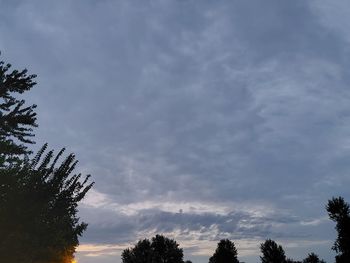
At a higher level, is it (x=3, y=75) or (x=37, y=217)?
(x=3, y=75)

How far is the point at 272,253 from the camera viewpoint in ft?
105

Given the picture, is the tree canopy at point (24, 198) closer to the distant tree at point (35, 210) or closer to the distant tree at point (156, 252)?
the distant tree at point (35, 210)

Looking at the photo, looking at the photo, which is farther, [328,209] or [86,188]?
[328,209]

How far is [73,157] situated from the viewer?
2150 cm

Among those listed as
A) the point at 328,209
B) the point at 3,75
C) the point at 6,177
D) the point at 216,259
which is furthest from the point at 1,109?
the point at 216,259

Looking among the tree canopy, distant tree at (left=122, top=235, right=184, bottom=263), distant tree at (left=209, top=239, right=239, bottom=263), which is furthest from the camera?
A: distant tree at (left=122, top=235, right=184, bottom=263)

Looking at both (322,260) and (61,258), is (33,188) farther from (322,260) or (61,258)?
(322,260)

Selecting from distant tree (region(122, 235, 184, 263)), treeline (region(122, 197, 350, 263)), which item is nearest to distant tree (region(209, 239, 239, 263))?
treeline (region(122, 197, 350, 263))

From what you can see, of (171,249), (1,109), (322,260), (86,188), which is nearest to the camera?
(1,109)

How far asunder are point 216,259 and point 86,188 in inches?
1370

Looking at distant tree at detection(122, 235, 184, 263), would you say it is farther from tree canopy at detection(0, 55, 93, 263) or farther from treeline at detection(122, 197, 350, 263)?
tree canopy at detection(0, 55, 93, 263)

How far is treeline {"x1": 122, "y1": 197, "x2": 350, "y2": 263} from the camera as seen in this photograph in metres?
25.4

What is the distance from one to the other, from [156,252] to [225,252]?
17373 mm

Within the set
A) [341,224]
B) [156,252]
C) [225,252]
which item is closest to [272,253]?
[341,224]
